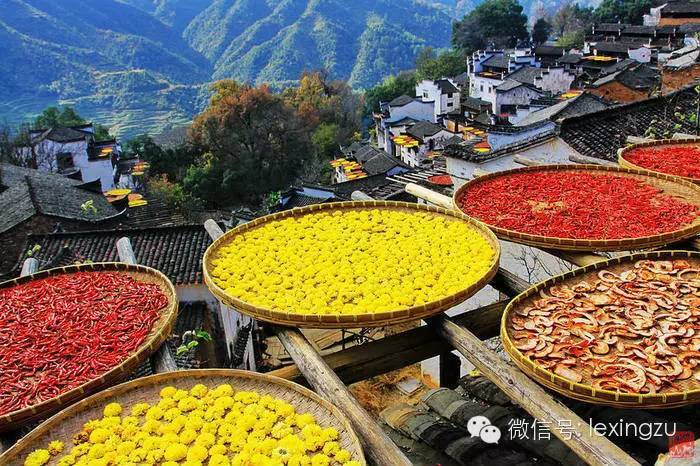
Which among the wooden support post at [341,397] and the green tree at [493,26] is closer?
the wooden support post at [341,397]

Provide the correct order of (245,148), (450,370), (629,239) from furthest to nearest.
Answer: (245,148) → (450,370) → (629,239)

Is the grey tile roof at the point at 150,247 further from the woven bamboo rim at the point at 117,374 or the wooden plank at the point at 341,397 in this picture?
the wooden plank at the point at 341,397

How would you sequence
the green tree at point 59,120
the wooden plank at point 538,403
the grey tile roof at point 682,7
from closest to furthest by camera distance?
1. the wooden plank at point 538,403
2. the green tree at point 59,120
3. the grey tile roof at point 682,7

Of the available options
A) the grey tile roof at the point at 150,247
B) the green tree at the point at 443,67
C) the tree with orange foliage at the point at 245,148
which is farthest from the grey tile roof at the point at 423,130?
the grey tile roof at the point at 150,247

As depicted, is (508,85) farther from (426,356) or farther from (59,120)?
(426,356)

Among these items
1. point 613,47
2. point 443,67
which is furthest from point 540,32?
point 613,47

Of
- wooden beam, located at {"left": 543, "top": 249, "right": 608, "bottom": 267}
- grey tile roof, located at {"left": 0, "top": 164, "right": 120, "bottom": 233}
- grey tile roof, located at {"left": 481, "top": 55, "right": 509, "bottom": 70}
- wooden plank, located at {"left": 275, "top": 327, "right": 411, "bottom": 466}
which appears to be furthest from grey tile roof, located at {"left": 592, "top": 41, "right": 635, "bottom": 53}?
wooden plank, located at {"left": 275, "top": 327, "right": 411, "bottom": 466}
